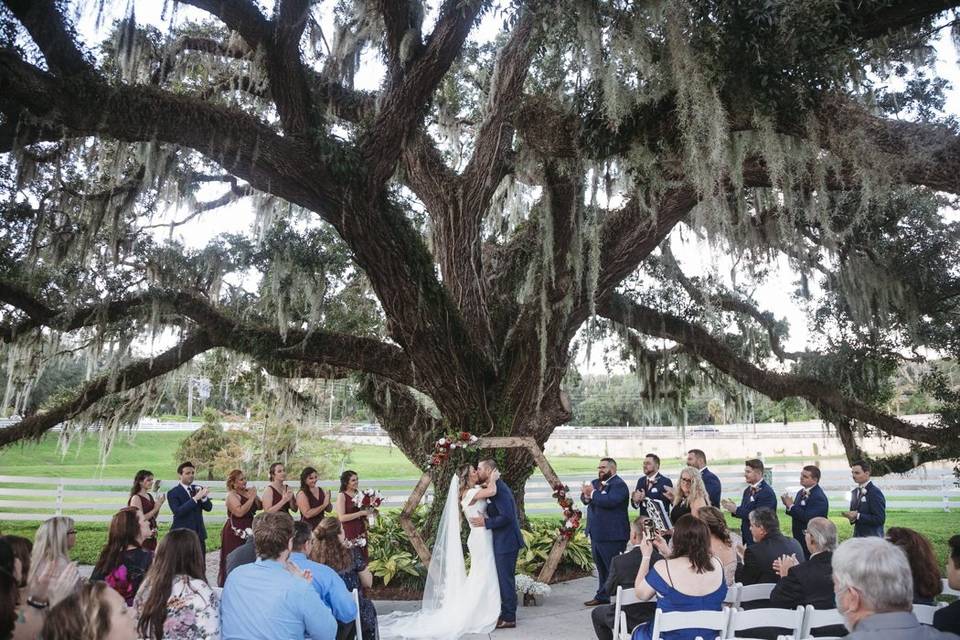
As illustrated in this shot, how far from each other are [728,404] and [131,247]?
31.8ft

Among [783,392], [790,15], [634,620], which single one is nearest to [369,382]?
[783,392]

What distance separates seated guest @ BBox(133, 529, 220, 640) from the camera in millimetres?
2961

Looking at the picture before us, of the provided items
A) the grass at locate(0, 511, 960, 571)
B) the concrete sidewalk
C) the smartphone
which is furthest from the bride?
the grass at locate(0, 511, 960, 571)

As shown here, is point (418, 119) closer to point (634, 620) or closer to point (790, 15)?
point (790, 15)

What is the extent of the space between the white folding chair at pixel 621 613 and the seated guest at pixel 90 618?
9.17 ft

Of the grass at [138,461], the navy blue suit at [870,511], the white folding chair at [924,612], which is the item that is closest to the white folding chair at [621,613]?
the white folding chair at [924,612]

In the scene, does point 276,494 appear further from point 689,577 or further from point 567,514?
point 689,577

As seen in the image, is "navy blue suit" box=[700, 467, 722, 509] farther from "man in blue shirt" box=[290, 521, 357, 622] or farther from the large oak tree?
"man in blue shirt" box=[290, 521, 357, 622]

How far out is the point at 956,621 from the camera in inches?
108

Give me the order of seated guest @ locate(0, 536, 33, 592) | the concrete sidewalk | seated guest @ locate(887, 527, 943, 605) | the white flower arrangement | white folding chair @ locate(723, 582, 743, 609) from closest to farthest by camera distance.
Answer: seated guest @ locate(0, 536, 33, 592)
seated guest @ locate(887, 527, 943, 605)
white folding chair @ locate(723, 582, 743, 609)
the concrete sidewalk
the white flower arrangement

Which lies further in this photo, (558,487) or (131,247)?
(131,247)

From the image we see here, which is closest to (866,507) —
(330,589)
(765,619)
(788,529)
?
(765,619)

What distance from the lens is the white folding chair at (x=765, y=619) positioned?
350 centimetres

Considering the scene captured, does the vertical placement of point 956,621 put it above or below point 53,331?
below
